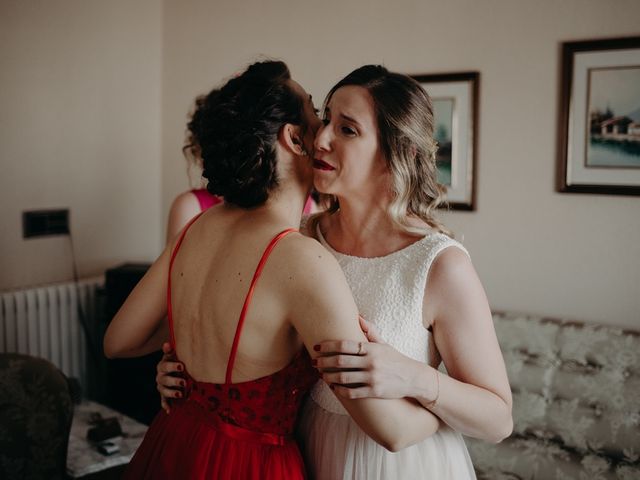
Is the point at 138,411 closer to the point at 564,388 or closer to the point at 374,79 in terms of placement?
the point at 564,388

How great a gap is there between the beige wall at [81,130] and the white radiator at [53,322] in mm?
136

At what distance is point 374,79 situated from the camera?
1.53m

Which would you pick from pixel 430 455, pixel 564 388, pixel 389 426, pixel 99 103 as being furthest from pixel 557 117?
pixel 99 103

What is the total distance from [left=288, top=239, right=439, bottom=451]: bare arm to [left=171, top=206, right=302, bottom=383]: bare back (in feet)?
0.11

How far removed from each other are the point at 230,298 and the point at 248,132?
1.04ft

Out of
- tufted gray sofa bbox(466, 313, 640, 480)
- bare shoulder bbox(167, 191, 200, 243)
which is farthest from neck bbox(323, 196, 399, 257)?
tufted gray sofa bbox(466, 313, 640, 480)

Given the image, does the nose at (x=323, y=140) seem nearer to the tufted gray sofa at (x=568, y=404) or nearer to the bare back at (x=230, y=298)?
the bare back at (x=230, y=298)

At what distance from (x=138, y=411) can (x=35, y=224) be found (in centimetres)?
110

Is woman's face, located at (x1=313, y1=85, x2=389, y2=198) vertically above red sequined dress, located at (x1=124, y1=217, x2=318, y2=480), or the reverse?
woman's face, located at (x1=313, y1=85, x2=389, y2=198)

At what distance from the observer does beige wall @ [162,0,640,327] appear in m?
2.63

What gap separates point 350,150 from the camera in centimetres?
148

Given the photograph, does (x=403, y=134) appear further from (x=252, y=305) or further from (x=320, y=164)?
(x=252, y=305)

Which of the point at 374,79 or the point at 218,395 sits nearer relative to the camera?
the point at 218,395

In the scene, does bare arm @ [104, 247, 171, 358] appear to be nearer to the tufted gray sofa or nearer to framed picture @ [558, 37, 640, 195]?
the tufted gray sofa
